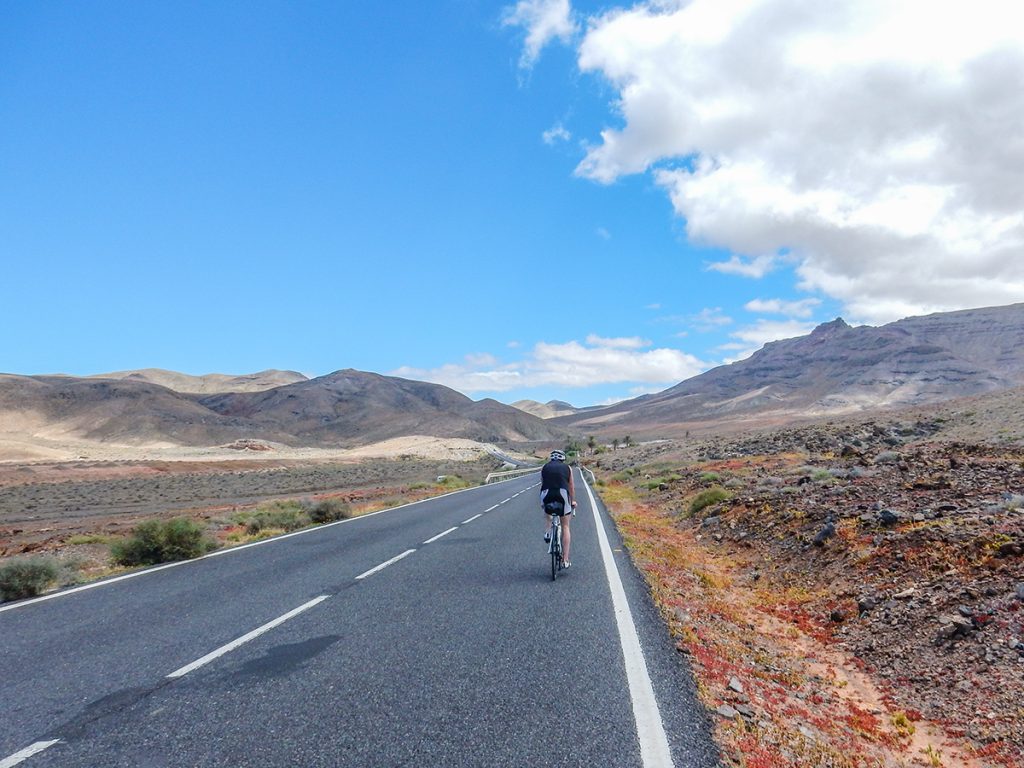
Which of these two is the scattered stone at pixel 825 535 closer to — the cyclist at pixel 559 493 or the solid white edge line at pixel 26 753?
the cyclist at pixel 559 493

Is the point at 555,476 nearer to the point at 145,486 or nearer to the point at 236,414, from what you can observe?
the point at 145,486

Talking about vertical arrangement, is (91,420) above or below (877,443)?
above

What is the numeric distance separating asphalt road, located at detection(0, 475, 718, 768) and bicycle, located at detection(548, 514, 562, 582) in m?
0.20

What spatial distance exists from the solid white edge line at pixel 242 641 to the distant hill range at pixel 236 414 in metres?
118

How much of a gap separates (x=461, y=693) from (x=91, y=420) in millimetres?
144129

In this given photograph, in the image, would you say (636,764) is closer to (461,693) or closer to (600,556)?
(461,693)

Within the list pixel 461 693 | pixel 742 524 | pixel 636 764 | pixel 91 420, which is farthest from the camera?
pixel 91 420

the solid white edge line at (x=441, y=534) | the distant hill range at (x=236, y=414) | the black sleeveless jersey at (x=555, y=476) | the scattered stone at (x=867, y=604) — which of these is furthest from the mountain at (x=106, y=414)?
the scattered stone at (x=867, y=604)

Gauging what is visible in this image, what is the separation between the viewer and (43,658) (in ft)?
20.5

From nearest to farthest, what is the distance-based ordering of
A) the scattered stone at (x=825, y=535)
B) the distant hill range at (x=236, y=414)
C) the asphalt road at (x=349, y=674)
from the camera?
the asphalt road at (x=349, y=674) < the scattered stone at (x=825, y=535) < the distant hill range at (x=236, y=414)

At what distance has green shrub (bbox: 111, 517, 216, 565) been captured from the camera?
13.0 meters

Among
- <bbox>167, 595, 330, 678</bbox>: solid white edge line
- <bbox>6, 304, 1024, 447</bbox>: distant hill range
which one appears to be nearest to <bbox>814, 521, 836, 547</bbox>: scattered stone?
<bbox>167, 595, 330, 678</bbox>: solid white edge line

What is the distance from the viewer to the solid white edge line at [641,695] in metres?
3.97

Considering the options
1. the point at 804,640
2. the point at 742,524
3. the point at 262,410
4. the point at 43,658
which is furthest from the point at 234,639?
the point at 262,410
